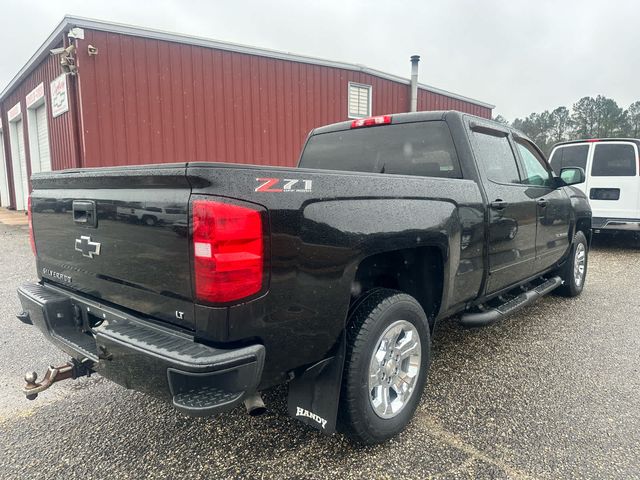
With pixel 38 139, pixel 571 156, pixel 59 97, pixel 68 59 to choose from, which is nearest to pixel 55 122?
pixel 59 97

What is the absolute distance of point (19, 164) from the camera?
15.5 m

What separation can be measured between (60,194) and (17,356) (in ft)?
6.23

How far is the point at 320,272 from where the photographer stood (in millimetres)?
1873

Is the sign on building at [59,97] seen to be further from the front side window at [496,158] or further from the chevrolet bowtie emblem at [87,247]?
the front side window at [496,158]

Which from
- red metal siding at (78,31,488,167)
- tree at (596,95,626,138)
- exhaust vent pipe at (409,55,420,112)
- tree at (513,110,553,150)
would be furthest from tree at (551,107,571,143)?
red metal siding at (78,31,488,167)

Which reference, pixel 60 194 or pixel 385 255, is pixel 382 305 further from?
pixel 60 194

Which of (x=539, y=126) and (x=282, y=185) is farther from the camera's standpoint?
(x=539, y=126)

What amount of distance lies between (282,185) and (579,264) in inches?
188

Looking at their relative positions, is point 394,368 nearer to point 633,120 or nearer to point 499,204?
point 499,204

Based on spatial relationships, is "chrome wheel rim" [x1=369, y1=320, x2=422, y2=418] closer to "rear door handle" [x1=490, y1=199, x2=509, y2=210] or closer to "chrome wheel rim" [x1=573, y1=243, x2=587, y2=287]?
"rear door handle" [x1=490, y1=199, x2=509, y2=210]

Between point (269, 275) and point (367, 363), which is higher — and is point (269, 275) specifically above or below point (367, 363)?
above

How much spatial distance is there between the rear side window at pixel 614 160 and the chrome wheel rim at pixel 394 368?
24.9ft

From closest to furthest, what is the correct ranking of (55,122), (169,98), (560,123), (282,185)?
(282,185) → (169,98) → (55,122) → (560,123)

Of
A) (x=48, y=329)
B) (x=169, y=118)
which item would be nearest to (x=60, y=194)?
(x=48, y=329)
